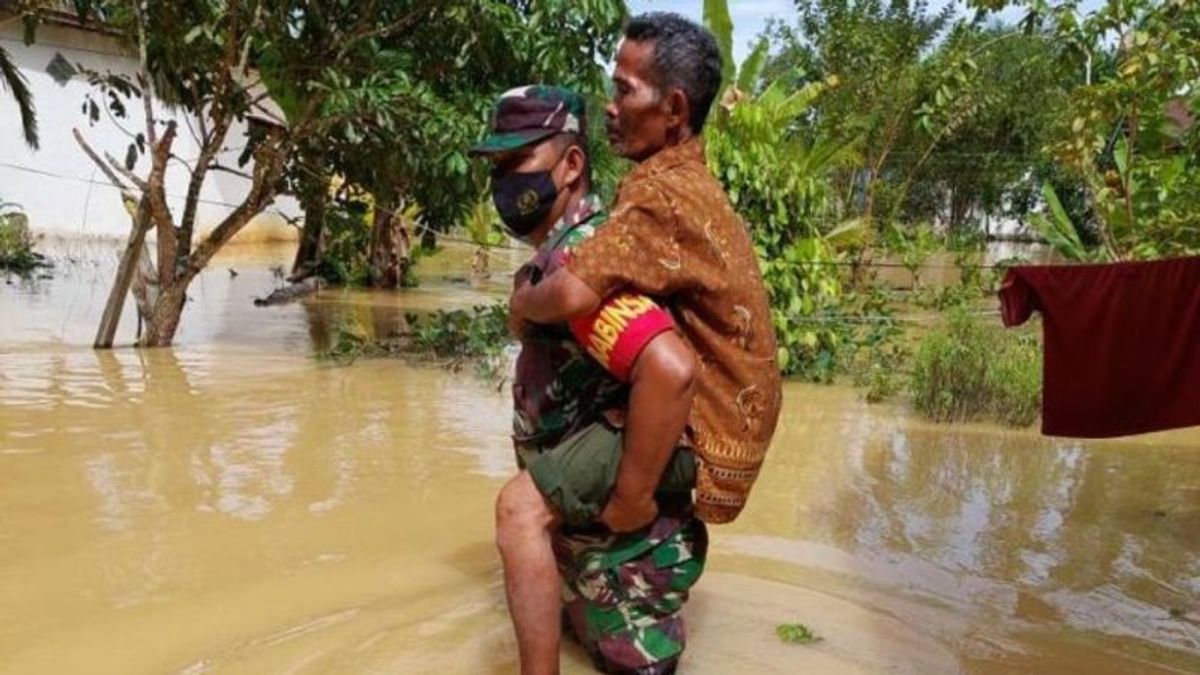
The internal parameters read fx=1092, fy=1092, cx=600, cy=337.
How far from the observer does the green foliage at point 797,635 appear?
316 cm

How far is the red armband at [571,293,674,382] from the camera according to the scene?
Result: 237 cm

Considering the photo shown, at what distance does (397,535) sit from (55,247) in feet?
52.4

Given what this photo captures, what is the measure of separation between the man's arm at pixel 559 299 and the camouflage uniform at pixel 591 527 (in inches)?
5.5

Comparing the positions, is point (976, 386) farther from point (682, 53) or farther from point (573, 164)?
point (682, 53)

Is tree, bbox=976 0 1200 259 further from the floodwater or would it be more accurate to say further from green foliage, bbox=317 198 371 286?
green foliage, bbox=317 198 371 286

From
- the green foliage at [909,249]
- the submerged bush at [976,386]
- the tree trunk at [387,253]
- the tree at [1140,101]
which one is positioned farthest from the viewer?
the tree trunk at [387,253]

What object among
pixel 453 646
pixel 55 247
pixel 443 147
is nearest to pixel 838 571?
pixel 453 646

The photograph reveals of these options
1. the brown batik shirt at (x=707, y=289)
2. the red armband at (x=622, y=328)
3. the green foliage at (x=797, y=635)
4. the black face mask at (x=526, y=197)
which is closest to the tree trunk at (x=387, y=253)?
the green foliage at (x=797, y=635)

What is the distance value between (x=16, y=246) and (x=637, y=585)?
49.9ft

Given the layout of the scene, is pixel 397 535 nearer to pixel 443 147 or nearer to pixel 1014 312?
pixel 1014 312

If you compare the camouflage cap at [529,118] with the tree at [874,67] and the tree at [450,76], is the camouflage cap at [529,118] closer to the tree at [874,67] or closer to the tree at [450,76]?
the tree at [450,76]

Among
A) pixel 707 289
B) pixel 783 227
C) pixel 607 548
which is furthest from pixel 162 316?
pixel 707 289

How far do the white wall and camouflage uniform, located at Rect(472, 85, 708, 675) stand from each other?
15103 mm

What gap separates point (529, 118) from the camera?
2.66 metres
